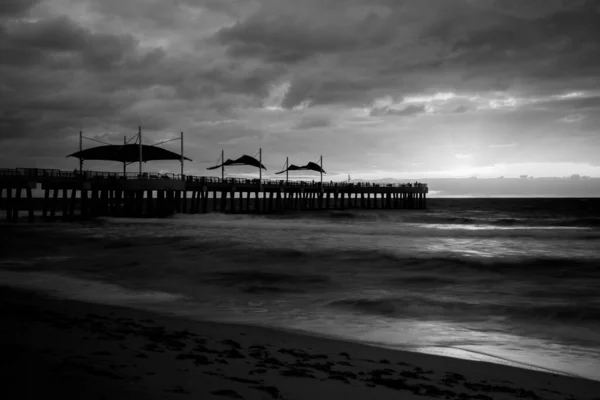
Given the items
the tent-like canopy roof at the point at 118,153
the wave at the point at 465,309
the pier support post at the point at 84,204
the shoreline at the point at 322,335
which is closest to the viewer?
the shoreline at the point at 322,335

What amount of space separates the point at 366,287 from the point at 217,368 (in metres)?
9.30

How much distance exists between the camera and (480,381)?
547 cm

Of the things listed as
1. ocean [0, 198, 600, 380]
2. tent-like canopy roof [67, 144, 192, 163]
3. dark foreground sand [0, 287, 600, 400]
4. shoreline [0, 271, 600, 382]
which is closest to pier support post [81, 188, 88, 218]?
tent-like canopy roof [67, 144, 192, 163]

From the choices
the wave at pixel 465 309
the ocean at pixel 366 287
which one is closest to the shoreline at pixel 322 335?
the ocean at pixel 366 287

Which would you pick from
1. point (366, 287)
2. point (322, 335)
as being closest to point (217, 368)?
point (322, 335)

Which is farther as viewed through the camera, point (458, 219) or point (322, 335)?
point (458, 219)

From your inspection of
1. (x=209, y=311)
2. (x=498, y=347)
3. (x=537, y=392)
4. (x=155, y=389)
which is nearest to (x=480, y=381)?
(x=537, y=392)

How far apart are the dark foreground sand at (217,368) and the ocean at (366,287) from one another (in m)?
1.06

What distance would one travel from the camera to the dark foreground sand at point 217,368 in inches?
154

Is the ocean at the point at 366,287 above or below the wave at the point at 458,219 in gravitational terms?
above

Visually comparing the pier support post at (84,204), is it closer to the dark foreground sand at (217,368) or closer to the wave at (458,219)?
the wave at (458,219)

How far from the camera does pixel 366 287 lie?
45.2ft

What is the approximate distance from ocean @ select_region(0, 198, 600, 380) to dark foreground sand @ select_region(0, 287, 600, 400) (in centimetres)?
106

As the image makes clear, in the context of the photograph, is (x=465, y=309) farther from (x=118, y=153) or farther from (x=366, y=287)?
(x=118, y=153)
